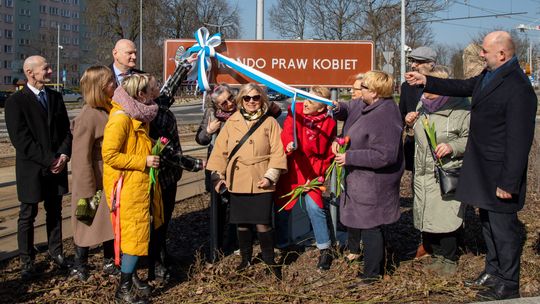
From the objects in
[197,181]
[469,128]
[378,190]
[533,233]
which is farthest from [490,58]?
[197,181]

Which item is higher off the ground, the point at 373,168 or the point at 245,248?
the point at 373,168

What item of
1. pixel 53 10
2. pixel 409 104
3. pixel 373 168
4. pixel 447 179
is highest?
pixel 53 10

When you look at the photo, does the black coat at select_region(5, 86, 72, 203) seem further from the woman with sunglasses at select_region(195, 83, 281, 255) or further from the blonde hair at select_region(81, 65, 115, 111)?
the woman with sunglasses at select_region(195, 83, 281, 255)

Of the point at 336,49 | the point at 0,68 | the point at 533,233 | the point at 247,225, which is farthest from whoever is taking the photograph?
the point at 0,68

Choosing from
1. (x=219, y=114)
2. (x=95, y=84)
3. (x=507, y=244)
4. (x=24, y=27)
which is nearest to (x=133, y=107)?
(x=95, y=84)

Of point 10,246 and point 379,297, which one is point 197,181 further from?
point 379,297

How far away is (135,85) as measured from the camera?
15.4 ft

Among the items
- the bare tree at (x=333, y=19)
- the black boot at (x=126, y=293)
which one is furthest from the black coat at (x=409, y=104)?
the bare tree at (x=333, y=19)

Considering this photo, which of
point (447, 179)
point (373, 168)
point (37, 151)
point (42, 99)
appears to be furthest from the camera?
point (42, 99)

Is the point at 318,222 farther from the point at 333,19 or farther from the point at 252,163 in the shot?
the point at 333,19

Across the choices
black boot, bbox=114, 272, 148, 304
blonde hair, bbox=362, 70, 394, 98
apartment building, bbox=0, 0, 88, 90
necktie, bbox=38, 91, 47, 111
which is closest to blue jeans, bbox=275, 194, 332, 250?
blonde hair, bbox=362, 70, 394, 98

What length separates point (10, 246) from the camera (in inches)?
245

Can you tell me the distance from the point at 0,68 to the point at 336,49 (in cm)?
9458

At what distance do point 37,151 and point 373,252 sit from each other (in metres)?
2.94
